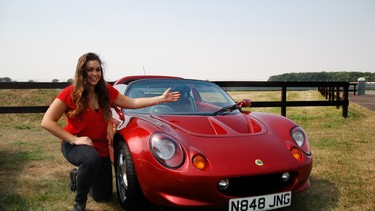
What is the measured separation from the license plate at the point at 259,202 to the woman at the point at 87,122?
1.24 meters

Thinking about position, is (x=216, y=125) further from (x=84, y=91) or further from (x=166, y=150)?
(x=84, y=91)

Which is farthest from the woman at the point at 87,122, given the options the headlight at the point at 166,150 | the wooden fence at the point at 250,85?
the wooden fence at the point at 250,85

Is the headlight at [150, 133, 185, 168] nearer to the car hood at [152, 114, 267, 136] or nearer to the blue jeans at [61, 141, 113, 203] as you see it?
the car hood at [152, 114, 267, 136]

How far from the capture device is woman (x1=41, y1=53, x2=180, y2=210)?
116 inches

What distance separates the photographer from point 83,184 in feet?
9.60

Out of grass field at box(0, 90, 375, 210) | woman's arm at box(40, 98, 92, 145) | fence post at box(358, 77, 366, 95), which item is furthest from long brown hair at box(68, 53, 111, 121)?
fence post at box(358, 77, 366, 95)

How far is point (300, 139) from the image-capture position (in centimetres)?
323

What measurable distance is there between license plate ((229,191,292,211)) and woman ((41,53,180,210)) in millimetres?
1235

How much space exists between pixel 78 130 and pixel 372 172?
12.1 ft

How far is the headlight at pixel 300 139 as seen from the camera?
10.3 feet

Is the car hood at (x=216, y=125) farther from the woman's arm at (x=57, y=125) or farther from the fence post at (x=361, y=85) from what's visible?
the fence post at (x=361, y=85)

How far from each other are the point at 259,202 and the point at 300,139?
0.92 m

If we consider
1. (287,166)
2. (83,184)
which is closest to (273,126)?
(287,166)

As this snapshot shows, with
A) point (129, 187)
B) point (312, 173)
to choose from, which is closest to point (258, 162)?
point (129, 187)
